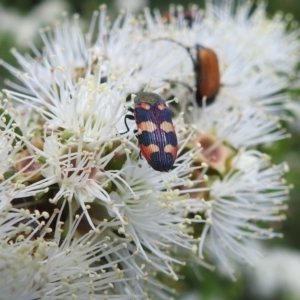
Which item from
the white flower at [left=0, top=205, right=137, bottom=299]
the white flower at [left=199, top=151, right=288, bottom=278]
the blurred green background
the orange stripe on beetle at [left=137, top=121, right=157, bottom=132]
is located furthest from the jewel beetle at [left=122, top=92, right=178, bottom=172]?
the blurred green background

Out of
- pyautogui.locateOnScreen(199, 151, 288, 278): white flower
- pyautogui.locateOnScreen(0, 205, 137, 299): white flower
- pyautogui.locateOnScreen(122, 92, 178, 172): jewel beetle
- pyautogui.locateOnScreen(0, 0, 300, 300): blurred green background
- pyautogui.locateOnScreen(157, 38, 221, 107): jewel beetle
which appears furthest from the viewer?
pyautogui.locateOnScreen(0, 0, 300, 300): blurred green background

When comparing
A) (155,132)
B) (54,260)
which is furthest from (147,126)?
(54,260)

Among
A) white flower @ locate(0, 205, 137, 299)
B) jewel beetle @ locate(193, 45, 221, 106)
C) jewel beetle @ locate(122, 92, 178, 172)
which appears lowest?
white flower @ locate(0, 205, 137, 299)

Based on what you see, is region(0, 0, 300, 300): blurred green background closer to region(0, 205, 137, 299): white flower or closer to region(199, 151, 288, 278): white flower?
region(199, 151, 288, 278): white flower

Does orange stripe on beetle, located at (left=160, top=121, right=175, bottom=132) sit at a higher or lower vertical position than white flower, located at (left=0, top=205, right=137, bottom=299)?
higher

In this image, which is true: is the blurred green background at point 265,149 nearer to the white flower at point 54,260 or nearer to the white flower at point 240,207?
the white flower at point 240,207

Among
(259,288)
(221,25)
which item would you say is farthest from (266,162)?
(259,288)
